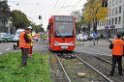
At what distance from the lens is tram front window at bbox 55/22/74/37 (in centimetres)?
3064

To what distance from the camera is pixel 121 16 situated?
100 meters

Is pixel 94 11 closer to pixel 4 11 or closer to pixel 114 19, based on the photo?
pixel 114 19

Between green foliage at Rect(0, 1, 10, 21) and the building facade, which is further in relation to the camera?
green foliage at Rect(0, 1, 10, 21)

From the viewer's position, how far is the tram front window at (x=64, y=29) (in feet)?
101

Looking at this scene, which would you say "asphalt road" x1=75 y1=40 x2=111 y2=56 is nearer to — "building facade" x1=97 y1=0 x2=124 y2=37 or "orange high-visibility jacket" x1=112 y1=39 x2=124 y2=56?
"orange high-visibility jacket" x1=112 y1=39 x2=124 y2=56

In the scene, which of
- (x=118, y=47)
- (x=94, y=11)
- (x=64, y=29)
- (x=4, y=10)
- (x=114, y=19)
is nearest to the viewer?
(x=118, y=47)

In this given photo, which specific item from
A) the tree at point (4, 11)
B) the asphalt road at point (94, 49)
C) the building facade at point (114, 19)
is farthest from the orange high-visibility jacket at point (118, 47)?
the tree at point (4, 11)

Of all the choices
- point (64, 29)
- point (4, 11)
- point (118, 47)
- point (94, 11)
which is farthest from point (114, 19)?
point (118, 47)

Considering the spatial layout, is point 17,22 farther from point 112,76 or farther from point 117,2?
point 112,76

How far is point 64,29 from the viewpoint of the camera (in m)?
30.7

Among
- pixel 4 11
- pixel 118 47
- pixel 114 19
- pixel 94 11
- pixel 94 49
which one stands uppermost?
pixel 4 11

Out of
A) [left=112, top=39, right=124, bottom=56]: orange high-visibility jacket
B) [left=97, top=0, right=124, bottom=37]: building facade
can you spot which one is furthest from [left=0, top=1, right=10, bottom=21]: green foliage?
[left=112, top=39, right=124, bottom=56]: orange high-visibility jacket

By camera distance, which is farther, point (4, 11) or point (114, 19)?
point (114, 19)

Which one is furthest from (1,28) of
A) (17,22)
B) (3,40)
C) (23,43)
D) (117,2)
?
(23,43)
